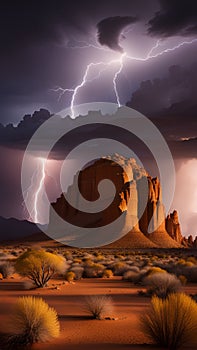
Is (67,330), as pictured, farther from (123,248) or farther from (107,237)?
(107,237)

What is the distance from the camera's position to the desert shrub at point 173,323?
8945 mm

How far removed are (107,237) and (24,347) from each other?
86977 millimetres

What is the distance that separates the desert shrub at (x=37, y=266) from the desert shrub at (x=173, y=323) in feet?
37.7

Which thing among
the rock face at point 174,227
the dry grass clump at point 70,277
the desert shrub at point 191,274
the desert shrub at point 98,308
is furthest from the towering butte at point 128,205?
the desert shrub at point 98,308

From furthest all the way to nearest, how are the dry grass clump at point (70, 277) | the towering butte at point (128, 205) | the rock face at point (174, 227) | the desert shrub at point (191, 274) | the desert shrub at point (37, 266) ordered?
the rock face at point (174, 227), the towering butte at point (128, 205), the dry grass clump at point (70, 277), the desert shrub at point (191, 274), the desert shrub at point (37, 266)

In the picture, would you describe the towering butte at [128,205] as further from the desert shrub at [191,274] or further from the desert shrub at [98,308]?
the desert shrub at [98,308]

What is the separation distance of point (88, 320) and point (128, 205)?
93899mm

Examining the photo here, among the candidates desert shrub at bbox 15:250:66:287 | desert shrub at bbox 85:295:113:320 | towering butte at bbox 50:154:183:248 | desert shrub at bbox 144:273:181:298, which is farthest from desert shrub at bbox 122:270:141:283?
towering butte at bbox 50:154:183:248

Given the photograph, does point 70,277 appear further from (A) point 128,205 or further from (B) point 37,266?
(A) point 128,205

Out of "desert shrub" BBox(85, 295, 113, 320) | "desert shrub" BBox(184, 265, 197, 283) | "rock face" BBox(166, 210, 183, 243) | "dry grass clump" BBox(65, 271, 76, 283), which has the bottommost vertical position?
"desert shrub" BBox(85, 295, 113, 320)

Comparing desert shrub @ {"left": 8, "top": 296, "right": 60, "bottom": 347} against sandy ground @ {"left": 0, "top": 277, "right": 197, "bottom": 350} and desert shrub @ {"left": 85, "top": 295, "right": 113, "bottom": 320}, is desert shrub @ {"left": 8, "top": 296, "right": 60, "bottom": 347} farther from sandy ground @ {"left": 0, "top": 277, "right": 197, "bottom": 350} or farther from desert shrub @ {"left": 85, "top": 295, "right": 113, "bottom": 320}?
desert shrub @ {"left": 85, "top": 295, "right": 113, "bottom": 320}

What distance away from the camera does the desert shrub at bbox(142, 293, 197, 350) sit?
8945 mm

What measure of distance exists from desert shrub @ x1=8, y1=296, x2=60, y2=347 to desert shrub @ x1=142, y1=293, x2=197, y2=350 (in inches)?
88.4

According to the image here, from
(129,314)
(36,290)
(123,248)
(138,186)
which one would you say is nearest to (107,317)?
(129,314)
